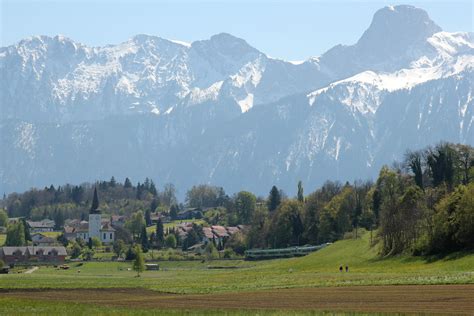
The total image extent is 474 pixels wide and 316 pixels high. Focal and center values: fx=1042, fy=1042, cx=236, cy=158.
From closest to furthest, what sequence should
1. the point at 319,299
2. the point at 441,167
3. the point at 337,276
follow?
the point at 319,299 → the point at 337,276 → the point at 441,167

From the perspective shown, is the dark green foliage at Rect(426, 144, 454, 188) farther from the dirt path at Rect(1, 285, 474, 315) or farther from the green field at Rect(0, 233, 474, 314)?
the dirt path at Rect(1, 285, 474, 315)

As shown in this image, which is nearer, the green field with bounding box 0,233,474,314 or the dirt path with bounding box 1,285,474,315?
the dirt path with bounding box 1,285,474,315

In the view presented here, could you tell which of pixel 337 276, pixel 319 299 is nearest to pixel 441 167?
pixel 337 276

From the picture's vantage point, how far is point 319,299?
3098 inches

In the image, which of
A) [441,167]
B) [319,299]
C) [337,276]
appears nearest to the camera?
[319,299]

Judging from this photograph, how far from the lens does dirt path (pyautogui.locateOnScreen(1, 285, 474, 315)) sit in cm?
7006

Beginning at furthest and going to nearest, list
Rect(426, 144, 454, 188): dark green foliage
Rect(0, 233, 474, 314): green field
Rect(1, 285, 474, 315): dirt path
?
Rect(426, 144, 454, 188): dark green foliage
Rect(0, 233, 474, 314): green field
Rect(1, 285, 474, 315): dirt path

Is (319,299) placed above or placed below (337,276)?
below

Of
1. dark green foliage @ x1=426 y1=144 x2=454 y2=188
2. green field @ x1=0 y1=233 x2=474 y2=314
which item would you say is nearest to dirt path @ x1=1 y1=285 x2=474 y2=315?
green field @ x1=0 y1=233 x2=474 y2=314

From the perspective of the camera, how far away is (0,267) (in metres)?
176

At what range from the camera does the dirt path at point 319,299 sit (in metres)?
70.1

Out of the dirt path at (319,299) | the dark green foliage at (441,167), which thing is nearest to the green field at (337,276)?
the dirt path at (319,299)

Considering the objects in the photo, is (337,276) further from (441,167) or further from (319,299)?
(441,167)

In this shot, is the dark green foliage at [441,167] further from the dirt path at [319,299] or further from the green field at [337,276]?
the dirt path at [319,299]
